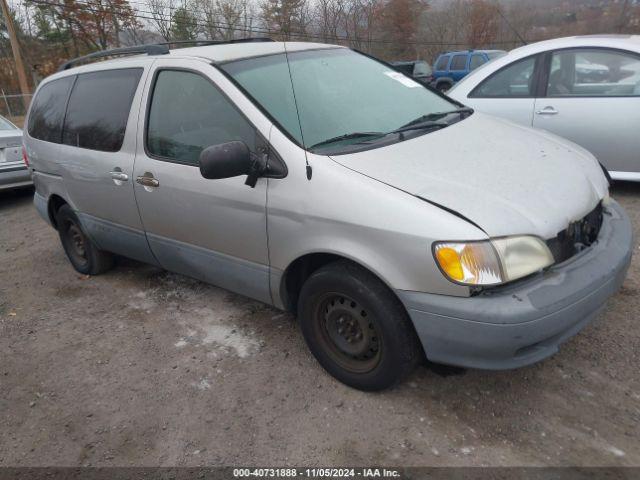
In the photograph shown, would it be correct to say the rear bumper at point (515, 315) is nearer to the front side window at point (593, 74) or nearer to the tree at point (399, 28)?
the front side window at point (593, 74)

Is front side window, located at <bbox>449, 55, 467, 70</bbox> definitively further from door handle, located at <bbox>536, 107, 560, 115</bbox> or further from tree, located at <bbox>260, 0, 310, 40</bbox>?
tree, located at <bbox>260, 0, 310, 40</bbox>

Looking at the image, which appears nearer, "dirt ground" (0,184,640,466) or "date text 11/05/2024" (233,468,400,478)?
"date text 11/05/2024" (233,468,400,478)

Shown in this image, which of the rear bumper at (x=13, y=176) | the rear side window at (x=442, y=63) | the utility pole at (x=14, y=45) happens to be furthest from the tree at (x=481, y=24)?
the rear bumper at (x=13, y=176)

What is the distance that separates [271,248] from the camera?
276 cm

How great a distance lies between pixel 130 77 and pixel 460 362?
110 inches

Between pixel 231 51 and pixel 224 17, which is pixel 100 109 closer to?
pixel 231 51

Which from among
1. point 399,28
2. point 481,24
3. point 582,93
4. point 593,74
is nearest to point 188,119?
point 582,93

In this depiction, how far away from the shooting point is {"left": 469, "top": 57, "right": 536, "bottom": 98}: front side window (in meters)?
5.22

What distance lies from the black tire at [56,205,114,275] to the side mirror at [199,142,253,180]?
2.25 m

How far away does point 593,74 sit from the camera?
497cm

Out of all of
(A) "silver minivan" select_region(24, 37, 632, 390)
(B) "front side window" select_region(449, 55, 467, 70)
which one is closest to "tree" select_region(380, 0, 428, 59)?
(B) "front side window" select_region(449, 55, 467, 70)

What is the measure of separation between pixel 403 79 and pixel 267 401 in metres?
2.27

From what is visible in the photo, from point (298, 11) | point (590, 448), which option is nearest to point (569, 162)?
point (590, 448)

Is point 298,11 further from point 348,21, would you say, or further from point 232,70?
point 232,70
